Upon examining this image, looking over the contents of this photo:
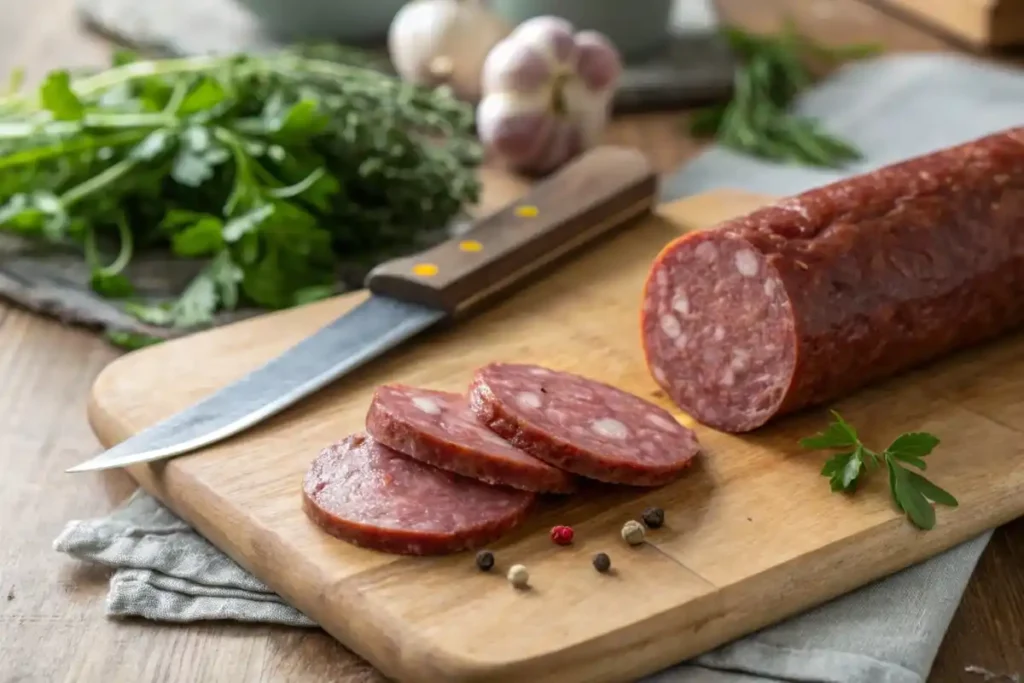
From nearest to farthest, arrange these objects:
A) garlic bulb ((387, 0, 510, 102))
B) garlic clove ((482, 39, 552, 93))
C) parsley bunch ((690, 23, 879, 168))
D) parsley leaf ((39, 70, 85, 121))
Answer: parsley leaf ((39, 70, 85, 121)) → garlic clove ((482, 39, 552, 93)) → parsley bunch ((690, 23, 879, 168)) → garlic bulb ((387, 0, 510, 102))

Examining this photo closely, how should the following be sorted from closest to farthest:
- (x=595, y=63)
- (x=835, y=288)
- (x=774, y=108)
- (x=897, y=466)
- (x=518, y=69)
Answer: (x=897, y=466), (x=835, y=288), (x=518, y=69), (x=595, y=63), (x=774, y=108)

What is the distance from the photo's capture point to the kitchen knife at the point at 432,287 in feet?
8.82

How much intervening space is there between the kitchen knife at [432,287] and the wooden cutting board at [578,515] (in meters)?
0.05

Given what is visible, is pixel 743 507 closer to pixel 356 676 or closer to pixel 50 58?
pixel 356 676

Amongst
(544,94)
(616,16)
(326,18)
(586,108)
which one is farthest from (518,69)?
(326,18)

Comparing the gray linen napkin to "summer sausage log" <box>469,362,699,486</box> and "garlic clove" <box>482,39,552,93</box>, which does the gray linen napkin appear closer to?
"summer sausage log" <box>469,362,699,486</box>

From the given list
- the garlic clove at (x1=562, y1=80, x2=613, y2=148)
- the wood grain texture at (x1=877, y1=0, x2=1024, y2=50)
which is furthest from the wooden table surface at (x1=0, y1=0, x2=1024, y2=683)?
the wood grain texture at (x1=877, y1=0, x2=1024, y2=50)

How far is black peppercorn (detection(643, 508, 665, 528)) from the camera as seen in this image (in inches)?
95.1

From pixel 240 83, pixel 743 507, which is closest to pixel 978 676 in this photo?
pixel 743 507

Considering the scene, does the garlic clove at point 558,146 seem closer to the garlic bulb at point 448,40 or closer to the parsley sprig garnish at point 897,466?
the garlic bulb at point 448,40

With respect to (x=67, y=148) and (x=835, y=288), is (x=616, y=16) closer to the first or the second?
(x=67, y=148)

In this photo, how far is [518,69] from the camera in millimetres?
4152

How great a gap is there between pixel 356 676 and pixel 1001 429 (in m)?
1.43

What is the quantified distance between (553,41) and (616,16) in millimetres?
846
